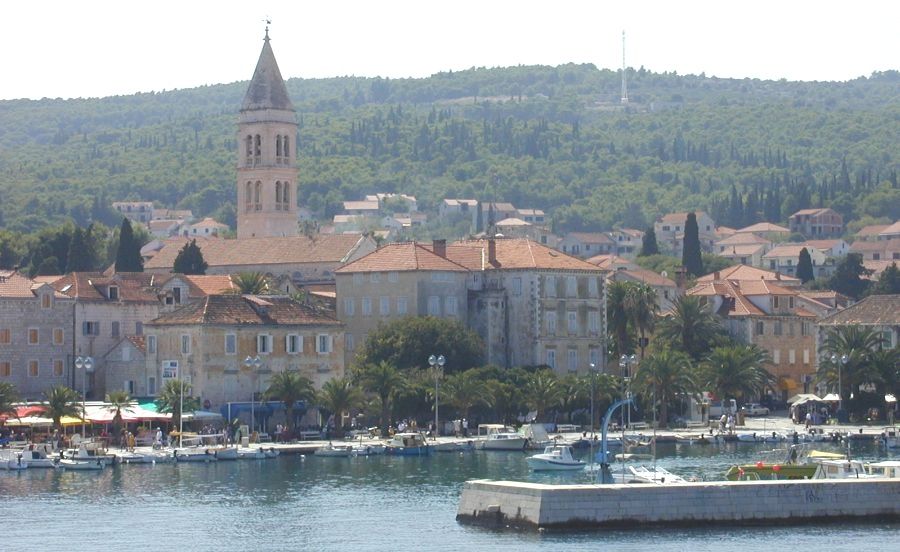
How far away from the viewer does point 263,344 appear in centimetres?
11088

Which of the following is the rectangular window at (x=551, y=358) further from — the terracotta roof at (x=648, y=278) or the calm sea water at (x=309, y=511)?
the terracotta roof at (x=648, y=278)

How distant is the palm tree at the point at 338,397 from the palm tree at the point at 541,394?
10.4 meters

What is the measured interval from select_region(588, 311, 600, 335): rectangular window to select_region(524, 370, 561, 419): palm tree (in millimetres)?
11665

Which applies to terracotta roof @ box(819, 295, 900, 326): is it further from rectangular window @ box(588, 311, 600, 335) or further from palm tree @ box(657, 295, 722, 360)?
rectangular window @ box(588, 311, 600, 335)

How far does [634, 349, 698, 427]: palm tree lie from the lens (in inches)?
4540

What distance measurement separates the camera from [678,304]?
431 ft

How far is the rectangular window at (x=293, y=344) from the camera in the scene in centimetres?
11200

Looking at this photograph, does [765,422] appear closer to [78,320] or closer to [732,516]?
[78,320]

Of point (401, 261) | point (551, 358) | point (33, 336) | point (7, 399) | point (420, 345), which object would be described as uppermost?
point (401, 261)

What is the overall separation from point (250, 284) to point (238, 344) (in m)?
15.7

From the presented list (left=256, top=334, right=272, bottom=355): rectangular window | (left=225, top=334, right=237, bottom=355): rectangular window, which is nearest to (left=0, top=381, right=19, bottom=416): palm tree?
(left=225, top=334, right=237, bottom=355): rectangular window

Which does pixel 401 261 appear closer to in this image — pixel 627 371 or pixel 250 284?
pixel 250 284

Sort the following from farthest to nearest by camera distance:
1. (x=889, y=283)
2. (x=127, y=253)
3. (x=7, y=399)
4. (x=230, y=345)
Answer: (x=889, y=283) < (x=127, y=253) < (x=230, y=345) < (x=7, y=399)

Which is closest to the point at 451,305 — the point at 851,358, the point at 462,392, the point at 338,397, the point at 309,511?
the point at 462,392
